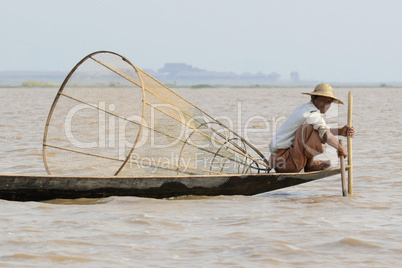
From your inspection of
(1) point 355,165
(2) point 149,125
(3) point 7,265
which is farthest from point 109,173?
(1) point 355,165

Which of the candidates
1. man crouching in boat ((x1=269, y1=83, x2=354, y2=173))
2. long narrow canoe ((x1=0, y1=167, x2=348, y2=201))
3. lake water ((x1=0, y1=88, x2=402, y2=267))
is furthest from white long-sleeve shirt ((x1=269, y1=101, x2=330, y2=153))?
lake water ((x1=0, y1=88, x2=402, y2=267))

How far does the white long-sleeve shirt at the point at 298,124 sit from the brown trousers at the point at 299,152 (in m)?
0.05

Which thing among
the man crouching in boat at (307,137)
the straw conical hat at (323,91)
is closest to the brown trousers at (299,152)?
the man crouching in boat at (307,137)

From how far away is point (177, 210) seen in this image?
5.23 m

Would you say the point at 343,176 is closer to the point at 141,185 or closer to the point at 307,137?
the point at 307,137

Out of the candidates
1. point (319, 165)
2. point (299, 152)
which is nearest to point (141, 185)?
point (299, 152)

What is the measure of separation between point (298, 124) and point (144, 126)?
1.39m

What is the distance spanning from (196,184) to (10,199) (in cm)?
162

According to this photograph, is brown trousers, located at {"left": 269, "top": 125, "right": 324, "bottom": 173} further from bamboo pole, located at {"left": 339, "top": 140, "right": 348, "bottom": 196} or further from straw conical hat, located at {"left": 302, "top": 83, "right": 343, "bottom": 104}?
straw conical hat, located at {"left": 302, "top": 83, "right": 343, "bottom": 104}

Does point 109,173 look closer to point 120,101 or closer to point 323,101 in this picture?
point 120,101

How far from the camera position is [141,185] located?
550cm

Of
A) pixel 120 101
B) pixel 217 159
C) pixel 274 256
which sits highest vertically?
pixel 120 101

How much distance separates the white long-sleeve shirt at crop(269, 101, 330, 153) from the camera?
5.41 meters

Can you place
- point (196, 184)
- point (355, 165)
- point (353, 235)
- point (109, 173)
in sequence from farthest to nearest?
point (355, 165) → point (109, 173) → point (196, 184) → point (353, 235)
